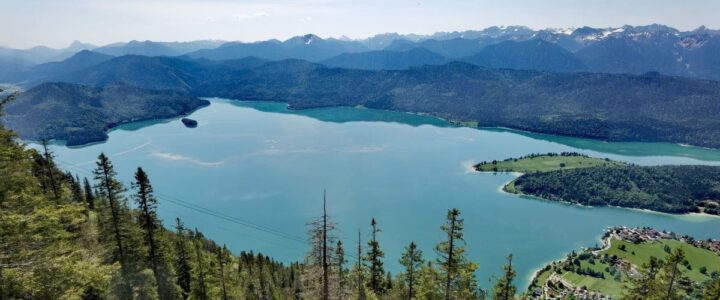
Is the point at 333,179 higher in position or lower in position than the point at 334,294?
lower

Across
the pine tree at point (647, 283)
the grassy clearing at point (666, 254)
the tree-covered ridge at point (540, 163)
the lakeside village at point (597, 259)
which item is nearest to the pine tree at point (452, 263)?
the pine tree at point (647, 283)

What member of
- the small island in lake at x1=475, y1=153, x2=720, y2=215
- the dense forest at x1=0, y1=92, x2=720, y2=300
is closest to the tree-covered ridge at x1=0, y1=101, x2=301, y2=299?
the dense forest at x1=0, y1=92, x2=720, y2=300

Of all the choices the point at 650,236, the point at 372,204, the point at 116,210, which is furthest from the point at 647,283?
the point at 372,204

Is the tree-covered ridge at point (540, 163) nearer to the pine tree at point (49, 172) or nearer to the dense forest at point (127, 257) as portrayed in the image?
the dense forest at point (127, 257)

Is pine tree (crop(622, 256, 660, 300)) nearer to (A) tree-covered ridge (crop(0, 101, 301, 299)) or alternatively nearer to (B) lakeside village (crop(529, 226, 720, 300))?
(A) tree-covered ridge (crop(0, 101, 301, 299))

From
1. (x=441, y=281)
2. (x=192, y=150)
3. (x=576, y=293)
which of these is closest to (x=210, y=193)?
(x=192, y=150)

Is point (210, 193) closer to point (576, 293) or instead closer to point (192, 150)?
point (192, 150)

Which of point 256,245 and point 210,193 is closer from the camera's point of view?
point 256,245
